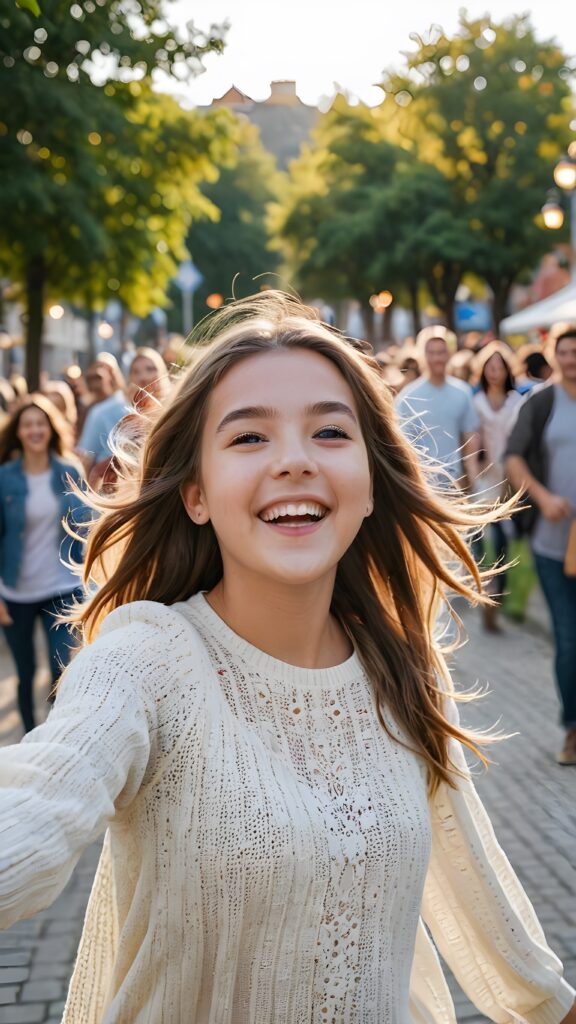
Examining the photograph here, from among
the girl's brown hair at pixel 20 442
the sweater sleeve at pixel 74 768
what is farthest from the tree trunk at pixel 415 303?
the sweater sleeve at pixel 74 768

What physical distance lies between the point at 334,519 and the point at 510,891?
2.46 ft

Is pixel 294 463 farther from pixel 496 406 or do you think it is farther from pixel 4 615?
pixel 496 406

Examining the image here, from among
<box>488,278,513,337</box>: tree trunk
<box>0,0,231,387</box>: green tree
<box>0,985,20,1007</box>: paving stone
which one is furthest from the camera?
<box>488,278,513,337</box>: tree trunk

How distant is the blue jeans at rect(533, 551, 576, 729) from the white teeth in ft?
16.0

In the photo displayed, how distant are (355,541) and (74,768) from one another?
1019 mm

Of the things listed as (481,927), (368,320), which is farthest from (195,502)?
(368,320)

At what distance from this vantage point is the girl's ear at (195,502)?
2236 millimetres

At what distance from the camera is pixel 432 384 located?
9.98 m

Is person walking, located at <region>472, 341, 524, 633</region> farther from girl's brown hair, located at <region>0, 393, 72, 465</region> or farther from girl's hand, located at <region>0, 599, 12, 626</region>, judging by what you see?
girl's hand, located at <region>0, 599, 12, 626</region>

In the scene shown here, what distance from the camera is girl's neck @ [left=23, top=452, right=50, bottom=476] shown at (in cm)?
747

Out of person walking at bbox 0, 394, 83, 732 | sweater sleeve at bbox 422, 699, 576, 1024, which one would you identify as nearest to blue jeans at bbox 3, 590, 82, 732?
person walking at bbox 0, 394, 83, 732

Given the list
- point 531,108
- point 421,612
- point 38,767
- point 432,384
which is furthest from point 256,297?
point 531,108

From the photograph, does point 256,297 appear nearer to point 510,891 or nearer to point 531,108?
point 510,891

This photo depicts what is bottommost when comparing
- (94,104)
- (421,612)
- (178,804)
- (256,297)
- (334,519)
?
(178,804)
